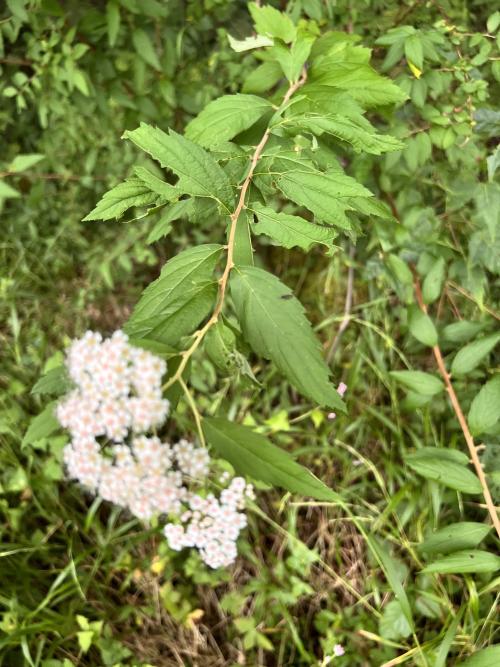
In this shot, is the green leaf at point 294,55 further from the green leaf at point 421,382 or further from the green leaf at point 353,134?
the green leaf at point 421,382

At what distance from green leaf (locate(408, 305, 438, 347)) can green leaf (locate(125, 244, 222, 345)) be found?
30.4 inches

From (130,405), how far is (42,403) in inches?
52.8

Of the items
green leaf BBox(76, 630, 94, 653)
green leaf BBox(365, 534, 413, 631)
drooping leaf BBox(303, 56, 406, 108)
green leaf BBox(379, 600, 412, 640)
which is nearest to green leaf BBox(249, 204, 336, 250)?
drooping leaf BBox(303, 56, 406, 108)

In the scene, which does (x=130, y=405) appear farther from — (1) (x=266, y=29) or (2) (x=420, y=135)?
(2) (x=420, y=135)

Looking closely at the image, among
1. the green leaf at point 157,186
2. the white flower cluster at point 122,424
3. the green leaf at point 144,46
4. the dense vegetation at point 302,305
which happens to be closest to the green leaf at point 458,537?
the dense vegetation at point 302,305

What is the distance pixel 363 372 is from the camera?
1.91 m

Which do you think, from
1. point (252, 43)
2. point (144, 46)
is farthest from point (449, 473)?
point (144, 46)

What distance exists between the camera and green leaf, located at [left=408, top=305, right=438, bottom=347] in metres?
1.46

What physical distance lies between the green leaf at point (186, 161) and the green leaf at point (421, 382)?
75cm

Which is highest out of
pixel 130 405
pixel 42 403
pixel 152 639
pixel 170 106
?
pixel 170 106

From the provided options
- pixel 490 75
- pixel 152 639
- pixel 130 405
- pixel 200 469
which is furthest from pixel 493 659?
pixel 490 75

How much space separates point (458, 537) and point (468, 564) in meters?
0.07

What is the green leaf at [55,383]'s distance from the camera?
2.71ft

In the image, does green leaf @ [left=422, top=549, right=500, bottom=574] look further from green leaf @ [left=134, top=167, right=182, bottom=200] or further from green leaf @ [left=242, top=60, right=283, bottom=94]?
green leaf @ [left=242, top=60, right=283, bottom=94]
